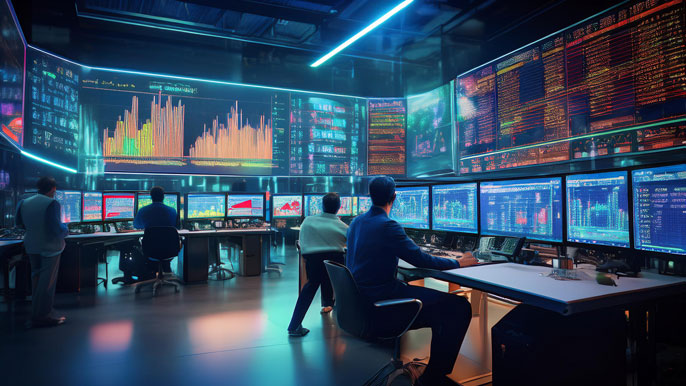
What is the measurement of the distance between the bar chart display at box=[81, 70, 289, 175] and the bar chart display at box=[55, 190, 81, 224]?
0.93 meters

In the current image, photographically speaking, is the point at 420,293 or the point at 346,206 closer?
the point at 420,293

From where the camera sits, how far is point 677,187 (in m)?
1.67

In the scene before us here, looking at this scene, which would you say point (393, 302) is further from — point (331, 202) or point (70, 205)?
point (70, 205)

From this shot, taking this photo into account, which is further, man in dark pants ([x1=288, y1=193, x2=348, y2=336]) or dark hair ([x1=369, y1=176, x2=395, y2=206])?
man in dark pants ([x1=288, y1=193, x2=348, y2=336])

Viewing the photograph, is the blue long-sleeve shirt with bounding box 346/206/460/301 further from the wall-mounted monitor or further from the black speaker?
the wall-mounted monitor

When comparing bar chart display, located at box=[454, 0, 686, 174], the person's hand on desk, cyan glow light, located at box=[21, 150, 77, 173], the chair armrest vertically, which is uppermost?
bar chart display, located at box=[454, 0, 686, 174]

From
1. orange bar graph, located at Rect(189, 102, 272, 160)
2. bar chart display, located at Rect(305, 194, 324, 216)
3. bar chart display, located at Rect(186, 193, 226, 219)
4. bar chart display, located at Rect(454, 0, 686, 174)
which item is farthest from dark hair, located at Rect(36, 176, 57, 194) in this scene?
bar chart display, located at Rect(454, 0, 686, 174)

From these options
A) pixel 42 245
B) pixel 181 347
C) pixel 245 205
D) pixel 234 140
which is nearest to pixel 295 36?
pixel 234 140

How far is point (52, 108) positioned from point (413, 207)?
4431mm

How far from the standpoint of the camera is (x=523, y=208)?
230cm

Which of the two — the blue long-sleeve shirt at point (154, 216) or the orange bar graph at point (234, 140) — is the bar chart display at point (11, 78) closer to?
the blue long-sleeve shirt at point (154, 216)

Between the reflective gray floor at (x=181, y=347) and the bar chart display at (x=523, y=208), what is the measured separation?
1.15 m

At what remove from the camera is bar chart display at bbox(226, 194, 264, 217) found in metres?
5.73

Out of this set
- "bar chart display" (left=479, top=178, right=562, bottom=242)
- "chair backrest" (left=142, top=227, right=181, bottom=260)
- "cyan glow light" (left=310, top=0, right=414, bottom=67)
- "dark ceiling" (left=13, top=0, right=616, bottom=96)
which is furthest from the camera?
"chair backrest" (left=142, top=227, right=181, bottom=260)
